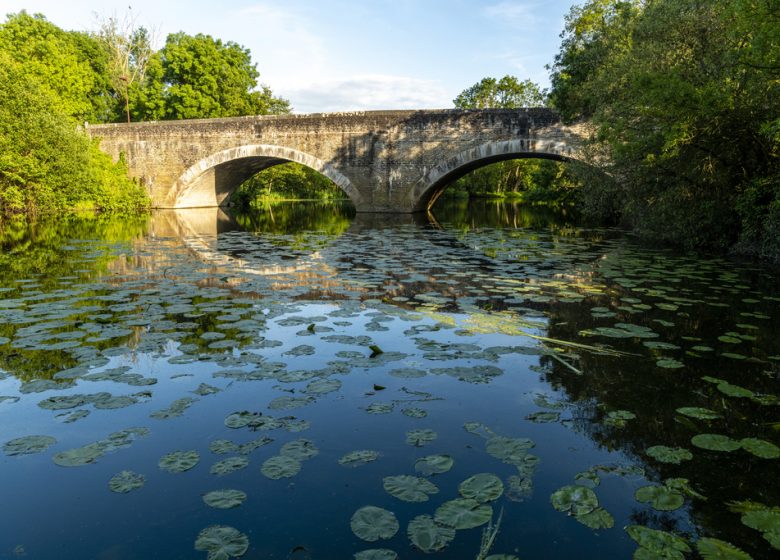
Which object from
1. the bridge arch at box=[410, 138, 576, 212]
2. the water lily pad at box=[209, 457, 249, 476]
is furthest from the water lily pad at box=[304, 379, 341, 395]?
the bridge arch at box=[410, 138, 576, 212]

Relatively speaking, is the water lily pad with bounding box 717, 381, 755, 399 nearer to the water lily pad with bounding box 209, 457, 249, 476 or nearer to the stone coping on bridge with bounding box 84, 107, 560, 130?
the water lily pad with bounding box 209, 457, 249, 476

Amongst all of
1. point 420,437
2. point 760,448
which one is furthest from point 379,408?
point 760,448

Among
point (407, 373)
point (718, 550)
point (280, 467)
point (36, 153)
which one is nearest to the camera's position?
point (718, 550)

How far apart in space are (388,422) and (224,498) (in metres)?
1.16

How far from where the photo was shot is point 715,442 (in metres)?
2.96

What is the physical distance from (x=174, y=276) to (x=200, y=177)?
21570mm

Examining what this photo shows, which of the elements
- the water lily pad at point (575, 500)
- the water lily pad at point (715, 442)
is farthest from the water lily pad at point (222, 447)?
the water lily pad at point (715, 442)

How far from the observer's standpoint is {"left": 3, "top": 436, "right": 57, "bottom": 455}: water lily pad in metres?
2.91

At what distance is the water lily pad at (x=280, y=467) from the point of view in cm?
267

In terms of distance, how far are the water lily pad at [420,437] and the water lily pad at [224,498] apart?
1.00 meters

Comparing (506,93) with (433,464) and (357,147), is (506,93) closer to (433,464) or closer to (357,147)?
(357,147)

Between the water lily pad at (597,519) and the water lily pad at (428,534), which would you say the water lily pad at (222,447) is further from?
the water lily pad at (597,519)

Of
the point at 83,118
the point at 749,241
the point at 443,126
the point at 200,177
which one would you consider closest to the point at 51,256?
the point at 749,241

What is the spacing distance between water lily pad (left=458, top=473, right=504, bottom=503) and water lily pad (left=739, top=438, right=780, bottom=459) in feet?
4.85
